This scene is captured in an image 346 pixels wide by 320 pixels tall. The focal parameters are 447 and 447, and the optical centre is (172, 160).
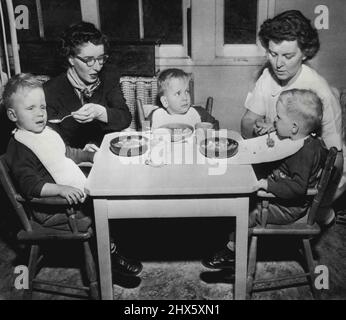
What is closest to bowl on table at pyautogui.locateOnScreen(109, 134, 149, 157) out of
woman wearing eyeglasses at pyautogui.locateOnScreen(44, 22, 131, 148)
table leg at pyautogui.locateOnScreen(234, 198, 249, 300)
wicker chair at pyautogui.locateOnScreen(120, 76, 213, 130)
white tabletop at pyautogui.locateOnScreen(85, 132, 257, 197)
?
white tabletop at pyautogui.locateOnScreen(85, 132, 257, 197)

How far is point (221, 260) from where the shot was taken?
272cm

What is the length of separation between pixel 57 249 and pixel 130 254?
1.66ft

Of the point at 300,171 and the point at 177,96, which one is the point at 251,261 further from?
the point at 177,96

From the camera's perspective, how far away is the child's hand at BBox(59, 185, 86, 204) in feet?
7.12

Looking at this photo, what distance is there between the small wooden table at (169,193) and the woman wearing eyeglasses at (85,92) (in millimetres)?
754

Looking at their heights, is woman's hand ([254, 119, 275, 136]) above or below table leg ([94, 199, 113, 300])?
above

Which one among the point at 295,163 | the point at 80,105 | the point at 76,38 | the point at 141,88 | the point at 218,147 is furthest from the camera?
the point at 141,88

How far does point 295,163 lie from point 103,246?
3.44 ft

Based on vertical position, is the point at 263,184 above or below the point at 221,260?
above

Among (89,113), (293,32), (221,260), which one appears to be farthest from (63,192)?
(293,32)

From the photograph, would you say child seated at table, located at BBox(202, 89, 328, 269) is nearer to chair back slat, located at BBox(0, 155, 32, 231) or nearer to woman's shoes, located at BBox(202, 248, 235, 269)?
woman's shoes, located at BBox(202, 248, 235, 269)

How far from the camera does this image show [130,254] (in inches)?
117

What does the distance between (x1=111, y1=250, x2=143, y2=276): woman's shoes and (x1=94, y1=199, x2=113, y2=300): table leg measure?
346 millimetres
